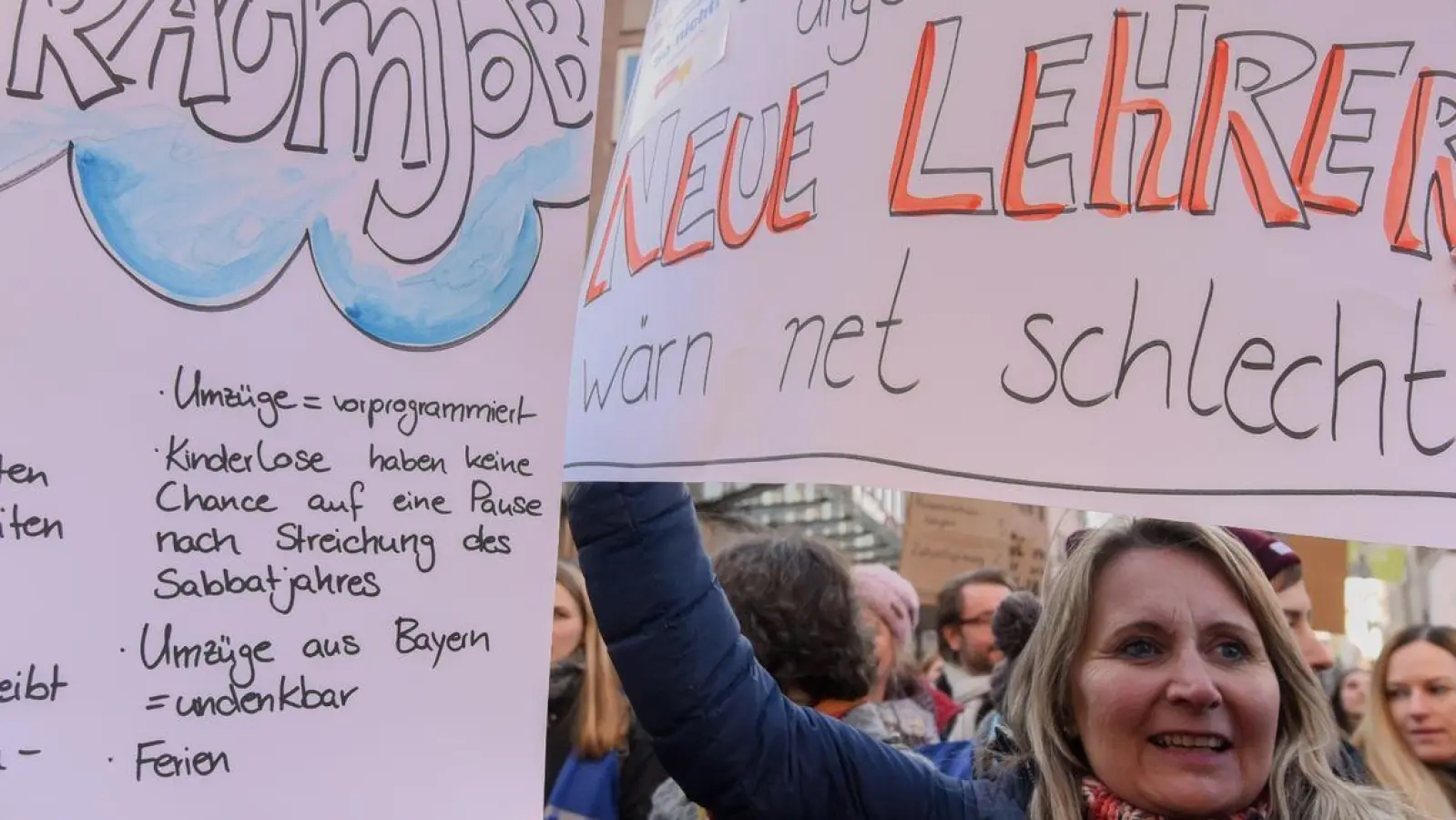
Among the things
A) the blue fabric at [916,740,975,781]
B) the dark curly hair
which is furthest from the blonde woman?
the blue fabric at [916,740,975,781]

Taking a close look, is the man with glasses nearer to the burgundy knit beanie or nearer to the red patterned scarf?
the burgundy knit beanie

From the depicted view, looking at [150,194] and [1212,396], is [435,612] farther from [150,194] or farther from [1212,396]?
[1212,396]

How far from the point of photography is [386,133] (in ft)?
2.82

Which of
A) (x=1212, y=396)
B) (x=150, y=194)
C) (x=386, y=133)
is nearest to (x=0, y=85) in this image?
(x=150, y=194)

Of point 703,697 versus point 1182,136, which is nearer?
point 1182,136

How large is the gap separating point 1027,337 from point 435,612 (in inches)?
18.3

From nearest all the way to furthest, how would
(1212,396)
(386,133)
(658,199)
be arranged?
(1212,396), (386,133), (658,199)

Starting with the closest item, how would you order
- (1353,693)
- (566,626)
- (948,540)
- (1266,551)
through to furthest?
(1266,551), (566,626), (1353,693), (948,540)

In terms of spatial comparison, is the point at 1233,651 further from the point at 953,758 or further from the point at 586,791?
the point at 586,791

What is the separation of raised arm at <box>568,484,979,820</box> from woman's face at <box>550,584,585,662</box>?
1229 millimetres

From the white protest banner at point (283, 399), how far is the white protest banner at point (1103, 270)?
17 centimetres

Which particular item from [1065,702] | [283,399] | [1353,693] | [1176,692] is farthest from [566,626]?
[1353,693]

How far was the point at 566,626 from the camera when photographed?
2.35 metres

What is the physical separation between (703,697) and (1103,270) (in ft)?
1.86
